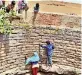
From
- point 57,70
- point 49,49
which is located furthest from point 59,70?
point 49,49

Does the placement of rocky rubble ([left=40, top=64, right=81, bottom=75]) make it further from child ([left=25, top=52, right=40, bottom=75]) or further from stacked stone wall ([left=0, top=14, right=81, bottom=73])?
child ([left=25, top=52, right=40, bottom=75])

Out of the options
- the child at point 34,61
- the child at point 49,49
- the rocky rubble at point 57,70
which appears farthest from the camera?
the rocky rubble at point 57,70

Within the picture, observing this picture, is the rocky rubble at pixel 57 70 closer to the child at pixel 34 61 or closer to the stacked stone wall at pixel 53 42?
the stacked stone wall at pixel 53 42

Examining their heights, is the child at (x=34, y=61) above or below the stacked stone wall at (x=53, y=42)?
below

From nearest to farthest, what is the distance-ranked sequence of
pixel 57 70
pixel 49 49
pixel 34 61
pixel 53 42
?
pixel 34 61 < pixel 49 49 < pixel 57 70 < pixel 53 42

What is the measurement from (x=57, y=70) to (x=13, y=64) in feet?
4.88

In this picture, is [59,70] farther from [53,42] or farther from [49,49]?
[53,42]

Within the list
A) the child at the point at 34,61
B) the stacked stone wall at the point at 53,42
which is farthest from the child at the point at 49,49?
the child at the point at 34,61

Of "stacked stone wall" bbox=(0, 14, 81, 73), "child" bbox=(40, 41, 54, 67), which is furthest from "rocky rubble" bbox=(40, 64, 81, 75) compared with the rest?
"child" bbox=(40, 41, 54, 67)

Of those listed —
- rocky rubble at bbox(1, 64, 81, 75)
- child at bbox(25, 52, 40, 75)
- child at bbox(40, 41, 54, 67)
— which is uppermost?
child at bbox(40, 41, 54, 67)

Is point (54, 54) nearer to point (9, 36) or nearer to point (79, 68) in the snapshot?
point (79, 68)

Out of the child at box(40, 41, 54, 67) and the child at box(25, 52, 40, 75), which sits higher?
the child at box(40, 41, 54, 67)

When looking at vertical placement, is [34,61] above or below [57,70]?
above

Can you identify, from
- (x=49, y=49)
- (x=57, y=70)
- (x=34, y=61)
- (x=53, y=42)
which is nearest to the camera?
(x=34, y=61)
